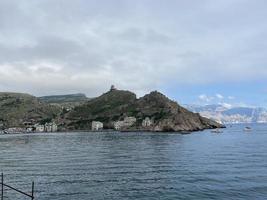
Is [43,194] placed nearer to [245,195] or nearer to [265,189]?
[245,195]

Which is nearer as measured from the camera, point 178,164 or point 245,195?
point 245,195

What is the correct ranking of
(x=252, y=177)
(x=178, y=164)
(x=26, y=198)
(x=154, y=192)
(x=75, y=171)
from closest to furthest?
(x=26, y=198)
(x=154, y=192)
(x=252, y=177)
(x=75, y=171)
(x=178, y=164)

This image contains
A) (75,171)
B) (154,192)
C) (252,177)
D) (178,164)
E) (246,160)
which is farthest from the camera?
(246,160)

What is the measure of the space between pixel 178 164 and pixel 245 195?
3940 cm

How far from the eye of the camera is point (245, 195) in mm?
62125

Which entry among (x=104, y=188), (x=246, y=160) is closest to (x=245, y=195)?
(x=104, y=188)

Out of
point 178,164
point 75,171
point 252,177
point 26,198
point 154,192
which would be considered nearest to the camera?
point 26,198

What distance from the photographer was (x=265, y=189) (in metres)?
66.5

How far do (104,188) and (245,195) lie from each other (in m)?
22.7

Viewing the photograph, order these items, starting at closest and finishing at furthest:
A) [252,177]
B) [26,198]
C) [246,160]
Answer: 1. [26,198]
2. [252,177]
3. [246,160]

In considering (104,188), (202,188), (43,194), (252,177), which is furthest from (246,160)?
(43,194)

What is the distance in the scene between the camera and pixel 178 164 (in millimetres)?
101062

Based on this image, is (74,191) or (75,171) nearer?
(74,191)

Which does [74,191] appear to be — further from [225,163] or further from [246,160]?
[246,160]
